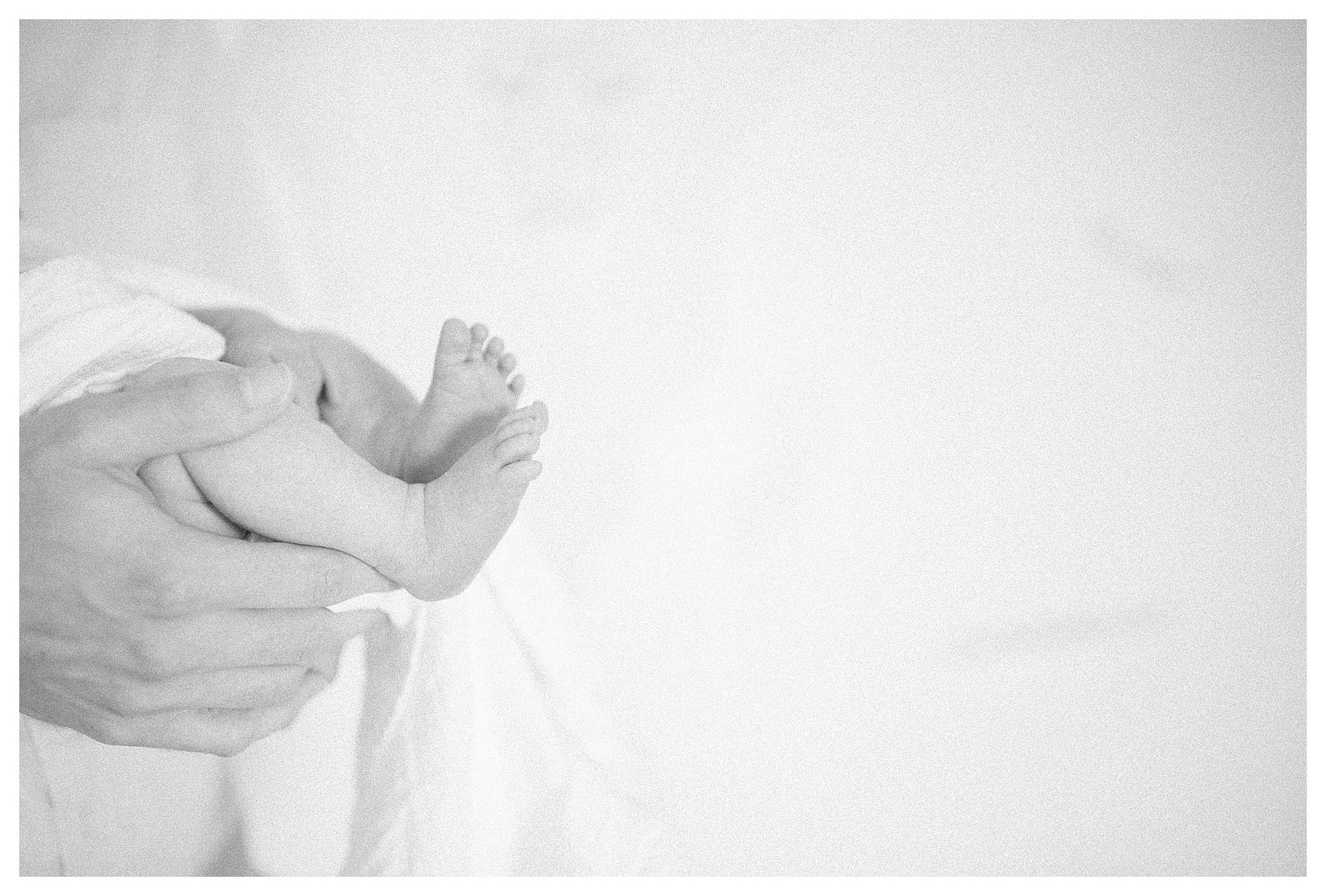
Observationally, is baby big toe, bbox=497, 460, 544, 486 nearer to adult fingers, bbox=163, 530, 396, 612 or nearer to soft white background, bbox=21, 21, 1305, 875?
adult fingers, bbox=163, 530, 396, 612

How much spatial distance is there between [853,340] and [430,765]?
0.64 metres

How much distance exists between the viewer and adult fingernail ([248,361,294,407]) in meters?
0.58

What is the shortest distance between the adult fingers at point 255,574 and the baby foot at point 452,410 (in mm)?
115

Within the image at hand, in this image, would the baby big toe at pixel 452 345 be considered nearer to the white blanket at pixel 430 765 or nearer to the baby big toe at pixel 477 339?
the baby big toe at pixel 477 339

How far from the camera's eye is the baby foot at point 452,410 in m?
0.74

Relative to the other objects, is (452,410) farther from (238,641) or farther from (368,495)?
(238,641)

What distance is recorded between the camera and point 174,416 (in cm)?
58

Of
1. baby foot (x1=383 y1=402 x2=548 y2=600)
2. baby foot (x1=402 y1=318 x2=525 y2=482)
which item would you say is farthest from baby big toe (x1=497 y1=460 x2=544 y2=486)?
baby foot (x1=402 y1=318 x2=525 y2=482)

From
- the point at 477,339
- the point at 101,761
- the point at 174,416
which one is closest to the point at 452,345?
the point at 477,339

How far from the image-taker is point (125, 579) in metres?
0.59

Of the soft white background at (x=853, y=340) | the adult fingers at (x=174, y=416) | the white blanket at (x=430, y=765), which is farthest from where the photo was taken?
the soft white background at (x=853, y=340)

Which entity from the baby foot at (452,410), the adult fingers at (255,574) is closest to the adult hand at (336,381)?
the baby foot at (452,410)
